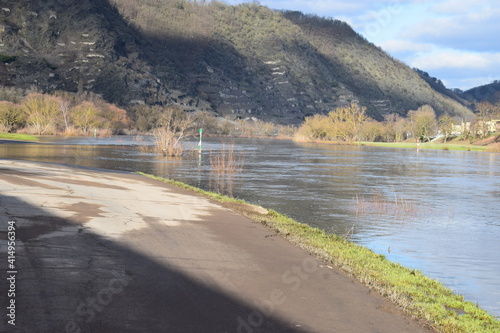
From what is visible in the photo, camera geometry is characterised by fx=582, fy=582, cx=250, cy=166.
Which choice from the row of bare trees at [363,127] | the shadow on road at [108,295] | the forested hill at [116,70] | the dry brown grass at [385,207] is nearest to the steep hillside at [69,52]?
the forested hill at [116,70]

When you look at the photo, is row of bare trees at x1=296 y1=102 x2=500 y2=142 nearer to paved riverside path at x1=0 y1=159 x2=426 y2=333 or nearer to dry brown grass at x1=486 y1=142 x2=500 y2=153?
dry brown grass at x1=486 y1=142 x2=500 y2=153

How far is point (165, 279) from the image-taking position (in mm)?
8773

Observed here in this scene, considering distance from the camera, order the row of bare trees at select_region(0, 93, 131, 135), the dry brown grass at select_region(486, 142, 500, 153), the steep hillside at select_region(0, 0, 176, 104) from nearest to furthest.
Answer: the row of bare trees at select_region(0, 93, 131, 135) → the dry brown grass at select_region(486, 142, 500, 153) → the steep hillside at select_region(0, 0, 176, 104)

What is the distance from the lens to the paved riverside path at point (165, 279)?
23.4 ft

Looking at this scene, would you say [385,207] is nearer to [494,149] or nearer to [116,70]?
[494,149]

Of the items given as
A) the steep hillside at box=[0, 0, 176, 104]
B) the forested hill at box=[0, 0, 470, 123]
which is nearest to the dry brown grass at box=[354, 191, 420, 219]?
the steep hillside at box=[0, 0, 176, 104]

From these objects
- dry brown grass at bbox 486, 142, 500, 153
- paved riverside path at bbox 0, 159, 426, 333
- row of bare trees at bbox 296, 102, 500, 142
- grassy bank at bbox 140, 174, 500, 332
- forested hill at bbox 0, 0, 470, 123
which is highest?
forested hill at bbox 0, 0, 470, 123

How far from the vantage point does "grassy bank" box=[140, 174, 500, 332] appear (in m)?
8.03

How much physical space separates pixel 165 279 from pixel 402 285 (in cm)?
395

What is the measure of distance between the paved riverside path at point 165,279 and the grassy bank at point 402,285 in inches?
12.1

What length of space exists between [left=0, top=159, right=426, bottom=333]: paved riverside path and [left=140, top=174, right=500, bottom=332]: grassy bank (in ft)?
1.01

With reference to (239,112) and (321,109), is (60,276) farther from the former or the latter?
(321,109)

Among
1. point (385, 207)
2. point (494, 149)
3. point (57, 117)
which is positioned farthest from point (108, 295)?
point (494, 149)

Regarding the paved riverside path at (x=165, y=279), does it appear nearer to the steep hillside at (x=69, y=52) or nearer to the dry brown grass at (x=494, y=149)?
the dry brown grass at (x=494, y=149)
